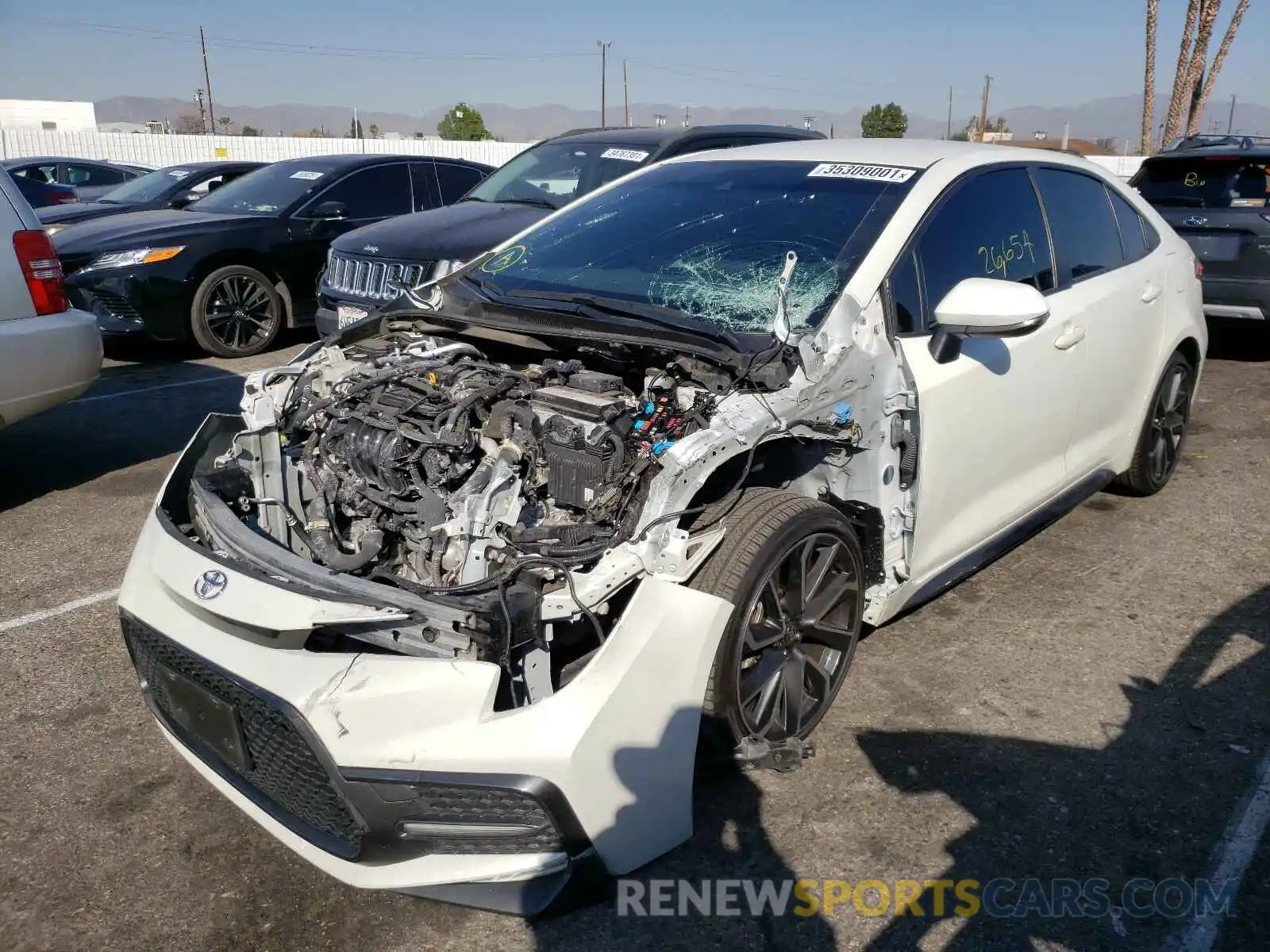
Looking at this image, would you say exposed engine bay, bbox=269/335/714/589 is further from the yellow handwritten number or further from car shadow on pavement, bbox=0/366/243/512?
car shadow on pavement, bbox=0/366/243/512

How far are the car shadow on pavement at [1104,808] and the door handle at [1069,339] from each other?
118cm

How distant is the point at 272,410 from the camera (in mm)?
3197

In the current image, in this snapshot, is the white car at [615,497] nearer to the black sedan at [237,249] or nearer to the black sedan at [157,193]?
the black sedan at [237,249]

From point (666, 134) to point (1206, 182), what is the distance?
408 centimetres

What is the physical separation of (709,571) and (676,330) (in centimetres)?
79

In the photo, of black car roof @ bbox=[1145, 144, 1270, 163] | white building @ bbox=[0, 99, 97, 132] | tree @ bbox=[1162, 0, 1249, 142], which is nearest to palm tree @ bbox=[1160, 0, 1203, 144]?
tree @ bbox=[1162, 0, 1249, 142]

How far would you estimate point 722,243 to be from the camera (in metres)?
3.49

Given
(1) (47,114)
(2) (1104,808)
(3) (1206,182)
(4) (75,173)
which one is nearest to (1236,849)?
(2) (1104,808)

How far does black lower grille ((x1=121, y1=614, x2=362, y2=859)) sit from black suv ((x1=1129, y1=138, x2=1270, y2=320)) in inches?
294

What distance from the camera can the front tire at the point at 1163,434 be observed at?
480cm

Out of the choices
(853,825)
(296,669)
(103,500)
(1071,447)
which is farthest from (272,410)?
(1071,447)

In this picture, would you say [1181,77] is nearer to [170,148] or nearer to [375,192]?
[375,192]

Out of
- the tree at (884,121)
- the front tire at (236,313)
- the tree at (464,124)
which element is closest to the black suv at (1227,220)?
the front tire at (236,313)

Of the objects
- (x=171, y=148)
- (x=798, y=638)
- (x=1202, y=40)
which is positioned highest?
(x=1202, y=40)
